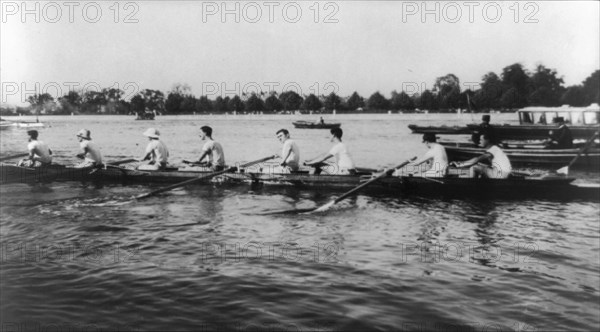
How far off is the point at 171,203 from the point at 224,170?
203 centimetres

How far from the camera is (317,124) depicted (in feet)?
176

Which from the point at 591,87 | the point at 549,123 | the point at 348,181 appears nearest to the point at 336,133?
the point at 348,181

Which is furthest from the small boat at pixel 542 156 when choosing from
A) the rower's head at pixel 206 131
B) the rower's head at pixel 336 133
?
the rower's head at pixel 206 131

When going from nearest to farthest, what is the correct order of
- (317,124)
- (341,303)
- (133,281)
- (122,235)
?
1. (341,303)
2. (133,281)
3. (122,235)
4. (317,124)

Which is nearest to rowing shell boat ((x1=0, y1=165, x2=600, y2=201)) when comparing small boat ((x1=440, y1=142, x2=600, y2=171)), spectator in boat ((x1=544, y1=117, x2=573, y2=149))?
small boat ((x1=440, y1=142, x2=600, y2=171))

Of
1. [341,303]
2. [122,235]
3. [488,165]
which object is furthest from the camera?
[488,165]

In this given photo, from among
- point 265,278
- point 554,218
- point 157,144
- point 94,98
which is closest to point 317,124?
point 157,144

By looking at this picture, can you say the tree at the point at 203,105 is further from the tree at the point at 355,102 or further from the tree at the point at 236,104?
the tree at the point at 355,102

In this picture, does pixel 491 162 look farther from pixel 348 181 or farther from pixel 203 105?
pixel 203 105

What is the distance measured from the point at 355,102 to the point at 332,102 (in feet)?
38.7

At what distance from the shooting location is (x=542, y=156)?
21.0m

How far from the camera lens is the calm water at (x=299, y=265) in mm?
6336

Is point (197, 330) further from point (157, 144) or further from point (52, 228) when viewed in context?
point (157, 144)

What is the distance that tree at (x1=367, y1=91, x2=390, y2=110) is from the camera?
97.6 m
